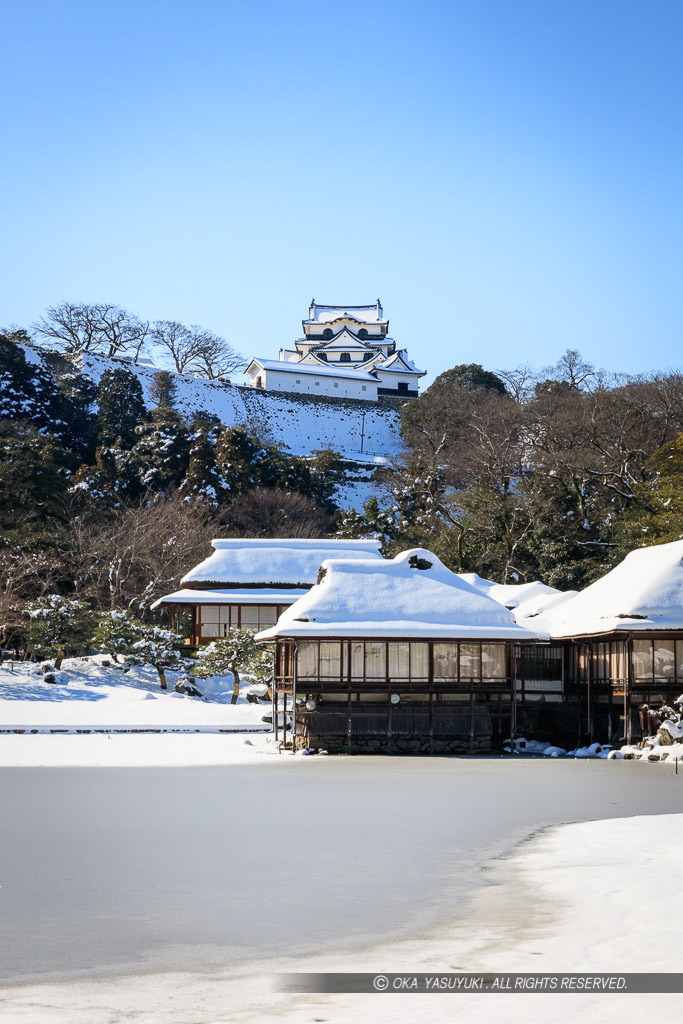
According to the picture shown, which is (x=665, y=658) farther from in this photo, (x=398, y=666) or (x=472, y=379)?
(x=472, y=379)

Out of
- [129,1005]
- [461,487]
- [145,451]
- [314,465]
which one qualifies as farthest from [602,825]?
[314,465]

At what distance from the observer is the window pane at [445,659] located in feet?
83.8

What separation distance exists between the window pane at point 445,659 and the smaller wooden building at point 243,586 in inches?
530

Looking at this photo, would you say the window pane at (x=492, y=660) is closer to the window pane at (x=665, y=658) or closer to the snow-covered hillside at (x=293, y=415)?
the window pane at (x=665, y=658)

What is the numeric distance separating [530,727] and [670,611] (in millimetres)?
5094

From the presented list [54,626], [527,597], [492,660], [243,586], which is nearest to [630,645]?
[492,660]

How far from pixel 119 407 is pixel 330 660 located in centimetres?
4189

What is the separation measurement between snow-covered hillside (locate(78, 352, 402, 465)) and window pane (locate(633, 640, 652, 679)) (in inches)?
1794

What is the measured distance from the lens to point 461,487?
53.5m

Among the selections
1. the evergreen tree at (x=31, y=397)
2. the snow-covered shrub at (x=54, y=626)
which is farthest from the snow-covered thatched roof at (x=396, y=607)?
the evergreen tree at (x=31, y=397)

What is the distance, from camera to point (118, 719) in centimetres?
2872

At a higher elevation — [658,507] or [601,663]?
[658,507]

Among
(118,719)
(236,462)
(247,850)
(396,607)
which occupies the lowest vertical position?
(118,719)

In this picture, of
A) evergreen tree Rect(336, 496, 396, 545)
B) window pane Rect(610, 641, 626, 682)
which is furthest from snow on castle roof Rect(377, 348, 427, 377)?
window pane Rect(610, 641, 626, 682)
